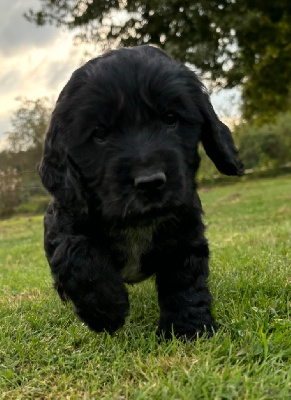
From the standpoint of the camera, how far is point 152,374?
182cm

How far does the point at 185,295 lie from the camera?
91.9 inches

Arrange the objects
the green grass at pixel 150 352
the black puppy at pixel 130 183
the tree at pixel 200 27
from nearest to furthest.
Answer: the green grass at pixel 150 352, the black puppy at pixel 130 183, the tree at pixel 200 27

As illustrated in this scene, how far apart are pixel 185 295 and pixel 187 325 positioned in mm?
152

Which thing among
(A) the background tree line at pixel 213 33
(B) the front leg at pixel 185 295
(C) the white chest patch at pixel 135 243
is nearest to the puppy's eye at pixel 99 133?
(C) the white chest patch at pixel 135 243

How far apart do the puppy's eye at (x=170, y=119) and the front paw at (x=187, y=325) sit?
944mm

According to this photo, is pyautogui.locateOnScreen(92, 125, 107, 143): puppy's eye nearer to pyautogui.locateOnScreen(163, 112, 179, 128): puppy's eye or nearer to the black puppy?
the black puppy

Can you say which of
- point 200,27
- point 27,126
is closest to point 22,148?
point 27,126

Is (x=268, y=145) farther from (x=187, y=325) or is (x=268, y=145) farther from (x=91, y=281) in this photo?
(x=91, y=281)

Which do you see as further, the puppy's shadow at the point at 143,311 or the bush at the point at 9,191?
the bush at the point at 9,191

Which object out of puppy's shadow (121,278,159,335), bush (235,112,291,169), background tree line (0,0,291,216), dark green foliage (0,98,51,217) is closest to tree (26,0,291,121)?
background tree line (0,0,291,216)

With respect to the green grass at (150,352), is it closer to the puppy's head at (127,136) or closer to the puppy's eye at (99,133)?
the puppy's head at (127,136)

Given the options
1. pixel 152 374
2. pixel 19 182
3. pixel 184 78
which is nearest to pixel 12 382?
pixel 152 374

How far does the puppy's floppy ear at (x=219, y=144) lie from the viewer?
2451 millimetres

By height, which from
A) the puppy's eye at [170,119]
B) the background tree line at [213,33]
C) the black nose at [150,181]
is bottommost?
the black nose at [150,181]
